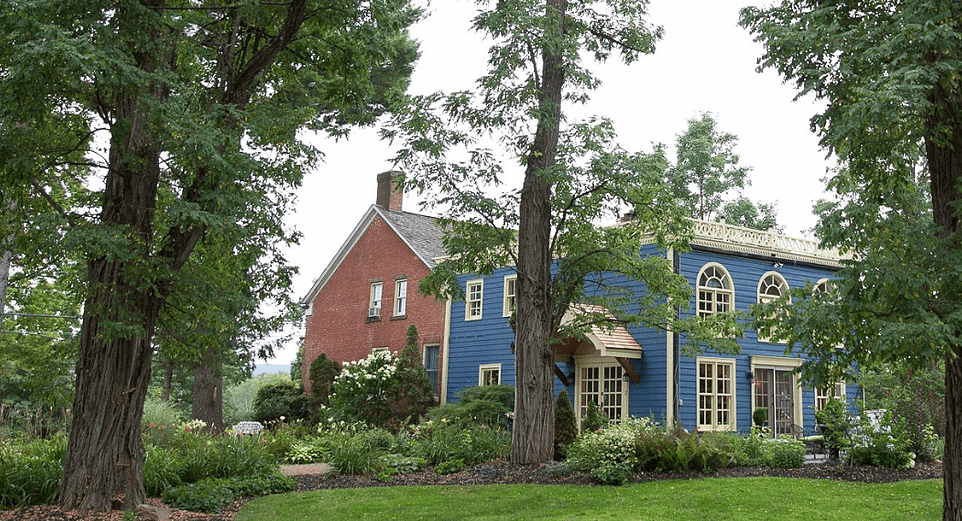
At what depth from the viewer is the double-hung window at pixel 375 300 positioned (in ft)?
88.9

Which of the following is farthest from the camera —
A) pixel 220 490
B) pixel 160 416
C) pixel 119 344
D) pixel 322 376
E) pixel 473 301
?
pixel 322 376

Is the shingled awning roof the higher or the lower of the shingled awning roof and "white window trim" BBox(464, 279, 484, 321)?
the lower

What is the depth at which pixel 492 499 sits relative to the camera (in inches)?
438

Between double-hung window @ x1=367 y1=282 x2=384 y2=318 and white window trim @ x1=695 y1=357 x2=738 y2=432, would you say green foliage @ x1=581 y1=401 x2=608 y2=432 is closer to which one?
white window trim @ x1=695 y1=357 x2=738 y2=432

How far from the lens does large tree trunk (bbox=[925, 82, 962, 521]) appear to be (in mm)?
7984

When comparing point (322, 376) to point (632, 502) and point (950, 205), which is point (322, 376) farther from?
point (950, 205)

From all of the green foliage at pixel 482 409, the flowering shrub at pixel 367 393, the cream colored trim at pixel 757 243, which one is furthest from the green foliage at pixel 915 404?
the flowering shrub at pixel 367 393

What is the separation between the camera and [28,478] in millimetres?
10078

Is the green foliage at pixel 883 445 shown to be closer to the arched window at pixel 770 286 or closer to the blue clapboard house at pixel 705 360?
the blue clapboard house at pixel 705 360

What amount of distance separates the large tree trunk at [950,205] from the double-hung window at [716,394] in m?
11.7

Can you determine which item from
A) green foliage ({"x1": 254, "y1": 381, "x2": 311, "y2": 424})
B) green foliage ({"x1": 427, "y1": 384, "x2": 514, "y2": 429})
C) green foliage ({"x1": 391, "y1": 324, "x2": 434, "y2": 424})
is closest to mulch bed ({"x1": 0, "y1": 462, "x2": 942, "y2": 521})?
green foliage ({"x1": 427, "y1": 384, "x2": 514, "y2": 429})

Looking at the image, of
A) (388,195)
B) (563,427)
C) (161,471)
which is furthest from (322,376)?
(161,471)

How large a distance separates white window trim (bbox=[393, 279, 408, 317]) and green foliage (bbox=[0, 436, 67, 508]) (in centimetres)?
1543

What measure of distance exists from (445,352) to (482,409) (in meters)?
4.80
